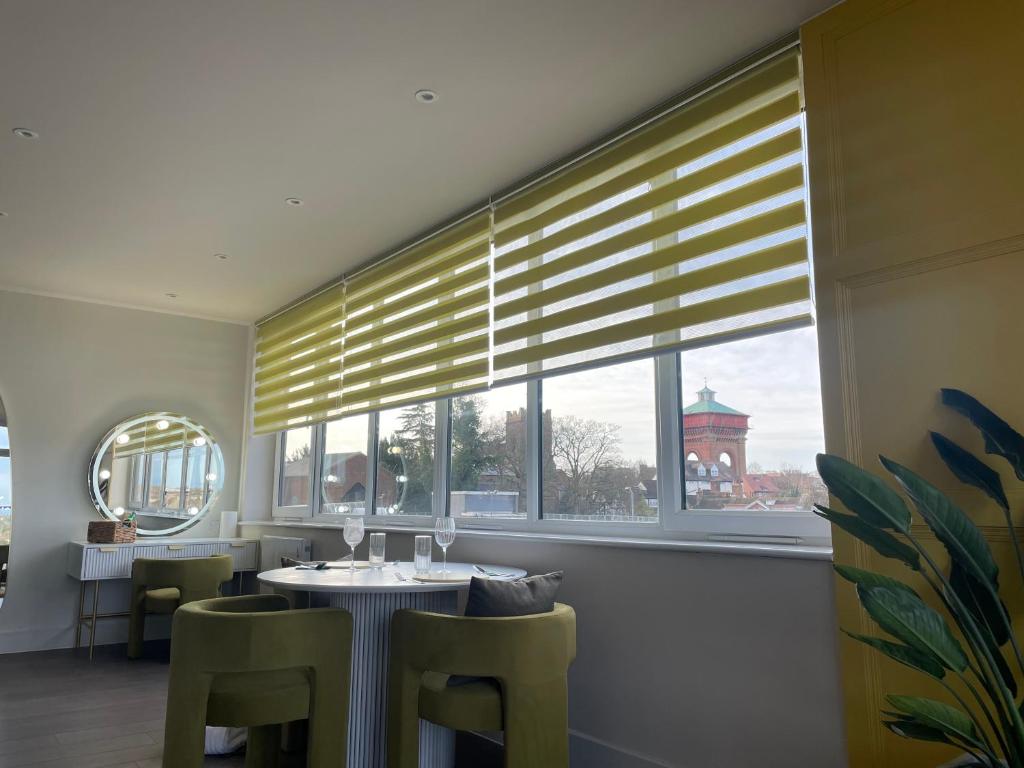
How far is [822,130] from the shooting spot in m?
2.35

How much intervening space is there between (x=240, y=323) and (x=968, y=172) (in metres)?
5.60

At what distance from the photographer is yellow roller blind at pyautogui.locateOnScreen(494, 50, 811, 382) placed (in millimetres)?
2537

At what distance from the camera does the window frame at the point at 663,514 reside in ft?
8.43

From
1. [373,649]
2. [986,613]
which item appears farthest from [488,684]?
[986,613]

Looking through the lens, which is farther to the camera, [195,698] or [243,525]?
[243,525]

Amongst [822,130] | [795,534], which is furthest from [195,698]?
[822,130]

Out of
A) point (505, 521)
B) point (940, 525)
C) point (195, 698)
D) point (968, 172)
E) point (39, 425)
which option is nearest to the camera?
point (940, 525)

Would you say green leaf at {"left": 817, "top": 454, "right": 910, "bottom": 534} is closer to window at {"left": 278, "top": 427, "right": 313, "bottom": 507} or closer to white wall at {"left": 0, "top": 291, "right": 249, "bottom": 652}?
window at {"left": 278, "top": 427, "right": 313, "bottom": 507}

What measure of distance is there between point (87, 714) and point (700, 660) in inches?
123

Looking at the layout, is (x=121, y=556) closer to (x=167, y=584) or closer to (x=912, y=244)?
(x=167, y=584)

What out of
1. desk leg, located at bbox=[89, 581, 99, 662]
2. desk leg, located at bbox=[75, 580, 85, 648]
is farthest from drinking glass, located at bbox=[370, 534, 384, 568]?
desk leg, located at bbox=[75, 580, 85, 648]

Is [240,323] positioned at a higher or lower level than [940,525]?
higher

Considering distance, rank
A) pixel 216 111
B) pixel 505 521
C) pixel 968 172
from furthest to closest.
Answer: pixel 505 521
pixel 216 111
pixel 968 172

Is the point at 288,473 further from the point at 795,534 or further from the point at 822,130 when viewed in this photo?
the point at 822,130
